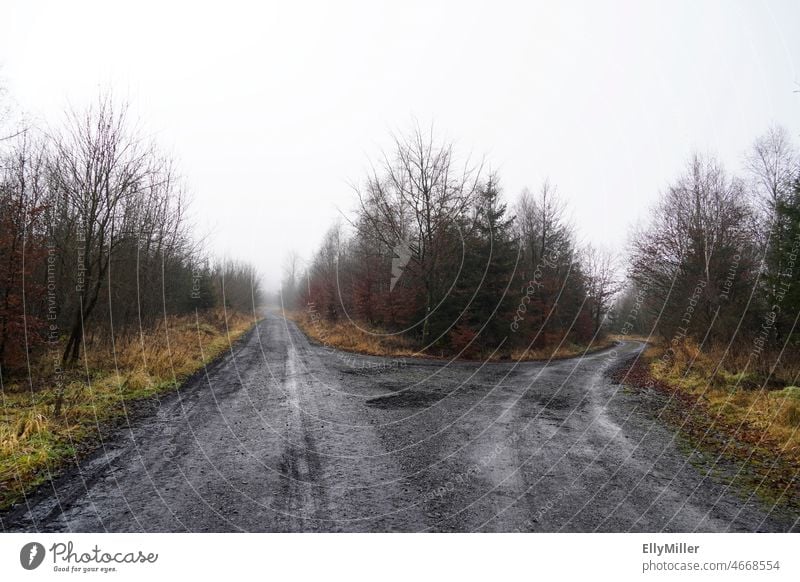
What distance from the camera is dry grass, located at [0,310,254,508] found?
4.97 m

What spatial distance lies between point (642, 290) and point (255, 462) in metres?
24.7

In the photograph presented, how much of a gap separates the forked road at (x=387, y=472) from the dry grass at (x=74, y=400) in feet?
1.53

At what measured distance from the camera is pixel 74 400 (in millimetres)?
7613

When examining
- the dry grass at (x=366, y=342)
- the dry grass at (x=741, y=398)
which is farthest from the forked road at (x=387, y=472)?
the dry grass at (x=366, y=342)

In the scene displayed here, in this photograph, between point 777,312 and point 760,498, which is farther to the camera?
point 777,312

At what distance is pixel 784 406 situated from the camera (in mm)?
7504

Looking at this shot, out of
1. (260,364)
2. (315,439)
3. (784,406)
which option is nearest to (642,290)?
(784,406)

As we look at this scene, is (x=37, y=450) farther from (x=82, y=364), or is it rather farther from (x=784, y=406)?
(x=784, y=406)
